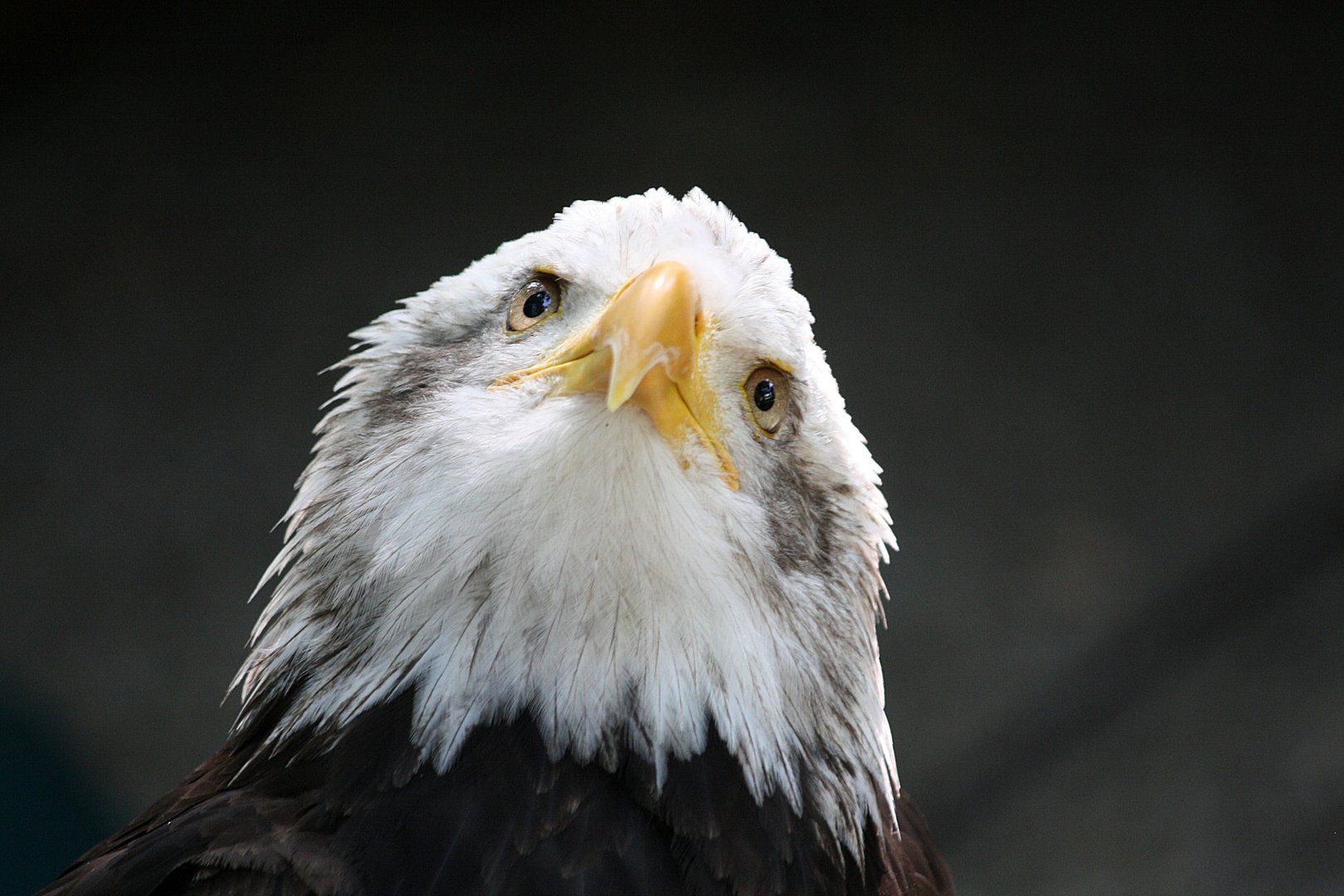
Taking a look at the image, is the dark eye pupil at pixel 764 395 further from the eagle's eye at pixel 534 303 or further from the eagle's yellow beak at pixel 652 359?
the eagle's eye at pixel 534 303

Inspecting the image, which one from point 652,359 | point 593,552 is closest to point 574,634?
point 593,552

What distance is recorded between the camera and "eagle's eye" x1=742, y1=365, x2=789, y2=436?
193 cm

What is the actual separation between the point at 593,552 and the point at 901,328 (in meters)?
3.79

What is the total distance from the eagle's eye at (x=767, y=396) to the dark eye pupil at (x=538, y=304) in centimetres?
32

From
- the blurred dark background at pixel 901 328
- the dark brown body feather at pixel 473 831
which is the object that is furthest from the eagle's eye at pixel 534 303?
the blurred dark background at pixel 901 328

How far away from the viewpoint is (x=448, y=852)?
162 cm

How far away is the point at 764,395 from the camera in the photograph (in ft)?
6.39

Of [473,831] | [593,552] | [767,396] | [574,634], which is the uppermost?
[767,396]

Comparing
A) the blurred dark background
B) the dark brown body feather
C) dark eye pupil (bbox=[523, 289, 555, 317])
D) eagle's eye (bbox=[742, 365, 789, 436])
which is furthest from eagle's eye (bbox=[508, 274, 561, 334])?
the blurred dark background

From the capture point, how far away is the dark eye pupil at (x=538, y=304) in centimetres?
196

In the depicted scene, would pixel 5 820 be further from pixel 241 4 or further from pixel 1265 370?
pixel 1265 370

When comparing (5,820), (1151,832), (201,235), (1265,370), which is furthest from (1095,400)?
(5,820)

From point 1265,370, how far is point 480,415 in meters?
4.23

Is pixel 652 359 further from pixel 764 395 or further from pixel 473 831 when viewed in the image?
pixel 473 831
